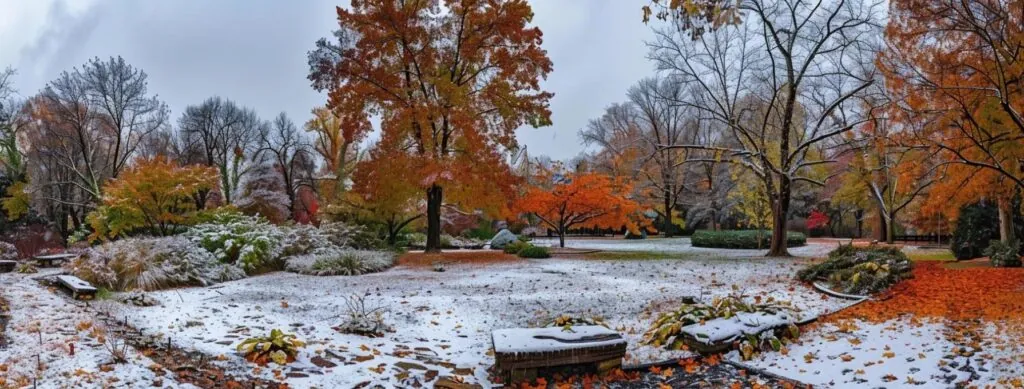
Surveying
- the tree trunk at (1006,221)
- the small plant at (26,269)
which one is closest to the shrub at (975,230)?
the tree trunk at (1006,221)

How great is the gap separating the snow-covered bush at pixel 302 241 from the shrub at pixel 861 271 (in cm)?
990

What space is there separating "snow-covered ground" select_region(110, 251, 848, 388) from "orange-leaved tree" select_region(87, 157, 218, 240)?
5.18 metres

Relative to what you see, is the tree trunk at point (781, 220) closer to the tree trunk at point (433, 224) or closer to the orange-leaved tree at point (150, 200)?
the tree trunk at point (433, 224)

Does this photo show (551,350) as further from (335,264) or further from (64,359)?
(335,264)

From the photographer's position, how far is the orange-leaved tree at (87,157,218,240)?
42.3 ft

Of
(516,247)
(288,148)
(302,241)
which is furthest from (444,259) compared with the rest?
(288,148)

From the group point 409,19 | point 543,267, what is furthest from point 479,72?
point 543,267

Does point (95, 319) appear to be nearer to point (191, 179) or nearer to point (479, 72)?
point (191, 179)

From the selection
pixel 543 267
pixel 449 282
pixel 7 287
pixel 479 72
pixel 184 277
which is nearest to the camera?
pixel 7 287

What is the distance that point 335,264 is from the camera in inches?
415

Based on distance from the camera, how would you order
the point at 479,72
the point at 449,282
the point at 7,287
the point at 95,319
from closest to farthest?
the point at 95,319
the point at 7,287
the point at 449,282
the point at 479,72

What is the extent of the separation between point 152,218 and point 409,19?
8347 mm

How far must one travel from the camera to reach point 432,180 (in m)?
13.1

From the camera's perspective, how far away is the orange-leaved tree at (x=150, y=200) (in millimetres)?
12898
